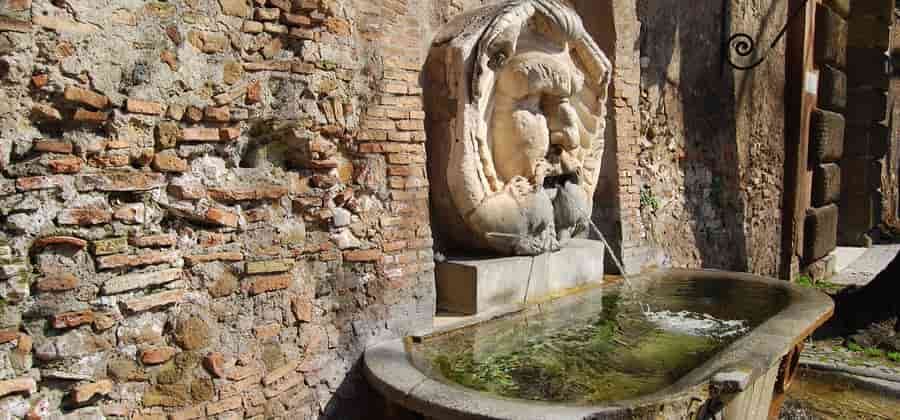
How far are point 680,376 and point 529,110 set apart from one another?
1.87 metres

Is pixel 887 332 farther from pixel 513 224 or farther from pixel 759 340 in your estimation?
pixel 513 224

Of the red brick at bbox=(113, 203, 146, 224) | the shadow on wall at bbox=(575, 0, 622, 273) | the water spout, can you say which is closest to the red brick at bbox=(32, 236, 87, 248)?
the red brick at bbox=(113, 203, 146, 224)

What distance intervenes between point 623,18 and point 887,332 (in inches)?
131

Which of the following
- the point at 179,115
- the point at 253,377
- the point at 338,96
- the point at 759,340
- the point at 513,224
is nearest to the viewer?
the point at 179,115

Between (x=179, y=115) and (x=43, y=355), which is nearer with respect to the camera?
(x=43, y=355)

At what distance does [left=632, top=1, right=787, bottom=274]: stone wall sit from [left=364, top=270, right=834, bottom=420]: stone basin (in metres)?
1.41

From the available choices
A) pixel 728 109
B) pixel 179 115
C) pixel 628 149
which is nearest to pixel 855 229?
pixel 728 109

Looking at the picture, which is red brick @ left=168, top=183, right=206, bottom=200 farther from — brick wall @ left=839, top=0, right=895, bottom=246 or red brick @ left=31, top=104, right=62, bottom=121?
brick wall @ left=839, top=0, right=895, bottom=246

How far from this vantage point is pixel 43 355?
221 centimetres

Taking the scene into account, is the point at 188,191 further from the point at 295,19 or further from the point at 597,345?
the point at 597,345

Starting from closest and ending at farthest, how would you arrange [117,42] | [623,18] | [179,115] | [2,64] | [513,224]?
[2,64], [117,42], [179,115], [513,224], [623,18]

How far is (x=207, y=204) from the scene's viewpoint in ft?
8.83

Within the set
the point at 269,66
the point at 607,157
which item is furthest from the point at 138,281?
the point at 607,157

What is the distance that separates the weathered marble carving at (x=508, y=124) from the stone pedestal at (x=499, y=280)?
0.10 meters
